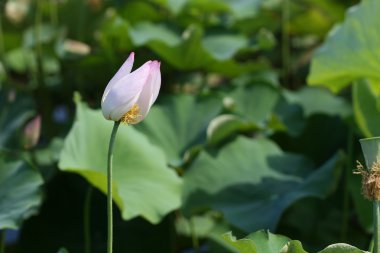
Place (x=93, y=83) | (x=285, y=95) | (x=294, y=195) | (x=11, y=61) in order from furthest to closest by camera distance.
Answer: (x=11, y=61), (x=93, y=83), (x=285, y=95), (x=294, y=195)

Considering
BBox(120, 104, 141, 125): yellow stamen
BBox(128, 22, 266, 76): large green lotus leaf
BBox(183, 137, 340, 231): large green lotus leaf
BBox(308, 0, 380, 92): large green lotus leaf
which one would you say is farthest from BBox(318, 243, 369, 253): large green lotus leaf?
BBox(128, 22, 266, 76): large green lotus leaf

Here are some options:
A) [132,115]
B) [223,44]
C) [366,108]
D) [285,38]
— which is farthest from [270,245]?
[285,38]

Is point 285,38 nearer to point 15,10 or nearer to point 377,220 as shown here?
point 15,10

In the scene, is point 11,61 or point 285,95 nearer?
point 285,95

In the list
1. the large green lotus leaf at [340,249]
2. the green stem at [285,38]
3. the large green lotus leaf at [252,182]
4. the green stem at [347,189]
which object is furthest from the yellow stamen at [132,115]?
the green stem at [285,38]

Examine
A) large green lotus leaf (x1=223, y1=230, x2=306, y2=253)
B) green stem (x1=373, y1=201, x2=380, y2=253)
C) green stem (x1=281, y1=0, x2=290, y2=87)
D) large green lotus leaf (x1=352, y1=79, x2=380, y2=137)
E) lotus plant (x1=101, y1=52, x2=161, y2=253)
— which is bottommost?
green stem (x1=281, y1=0, x2=290, y2=87)

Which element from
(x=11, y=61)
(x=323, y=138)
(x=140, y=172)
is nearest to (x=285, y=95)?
(x=323, y=138)

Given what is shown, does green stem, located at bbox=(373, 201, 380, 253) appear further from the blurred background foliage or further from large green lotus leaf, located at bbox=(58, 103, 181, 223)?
large green lotus leaf, located at bbox=(58, 103, 181, 223)

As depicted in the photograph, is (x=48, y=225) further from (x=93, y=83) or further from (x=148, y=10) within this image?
(x=148, y=10)
